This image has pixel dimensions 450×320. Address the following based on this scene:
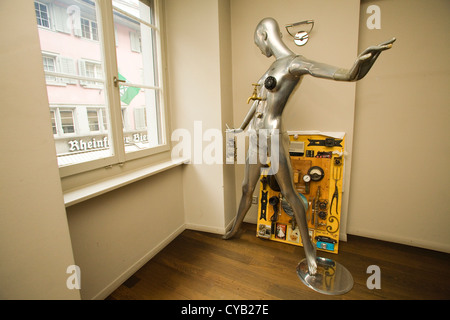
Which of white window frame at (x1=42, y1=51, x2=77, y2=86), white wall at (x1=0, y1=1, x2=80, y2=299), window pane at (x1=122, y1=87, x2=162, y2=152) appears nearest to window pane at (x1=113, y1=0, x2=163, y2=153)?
window pane at (x1=122, y1=87, x2=162, y2=152)

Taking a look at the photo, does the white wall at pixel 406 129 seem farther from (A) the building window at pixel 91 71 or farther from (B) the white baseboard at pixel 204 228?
(A) the building window at pixel 91 71

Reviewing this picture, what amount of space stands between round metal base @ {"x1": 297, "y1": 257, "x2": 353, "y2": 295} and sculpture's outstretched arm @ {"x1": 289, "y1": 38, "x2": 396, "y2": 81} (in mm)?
1383

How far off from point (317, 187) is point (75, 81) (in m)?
2.08

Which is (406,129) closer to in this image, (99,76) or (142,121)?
(142,121)

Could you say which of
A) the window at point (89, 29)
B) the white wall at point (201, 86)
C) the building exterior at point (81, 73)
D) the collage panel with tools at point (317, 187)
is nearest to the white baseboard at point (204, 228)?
the white wall at point (201, 86)

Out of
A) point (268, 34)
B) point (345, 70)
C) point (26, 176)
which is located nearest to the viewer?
point (26, 176)

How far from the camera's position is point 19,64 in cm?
80

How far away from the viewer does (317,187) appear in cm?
202

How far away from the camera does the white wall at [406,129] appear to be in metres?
1.80

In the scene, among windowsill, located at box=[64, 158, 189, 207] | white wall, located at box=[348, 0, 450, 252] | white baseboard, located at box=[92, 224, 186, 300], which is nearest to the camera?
windowsill, located at box=[64, 158, 189, 207]

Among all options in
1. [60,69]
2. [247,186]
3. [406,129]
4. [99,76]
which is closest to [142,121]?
[99,76]

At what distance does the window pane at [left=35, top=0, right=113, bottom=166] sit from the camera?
1.29m

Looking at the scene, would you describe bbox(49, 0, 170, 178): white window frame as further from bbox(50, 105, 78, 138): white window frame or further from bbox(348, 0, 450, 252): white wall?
bbox(348, 0, 450, 252): white wall
